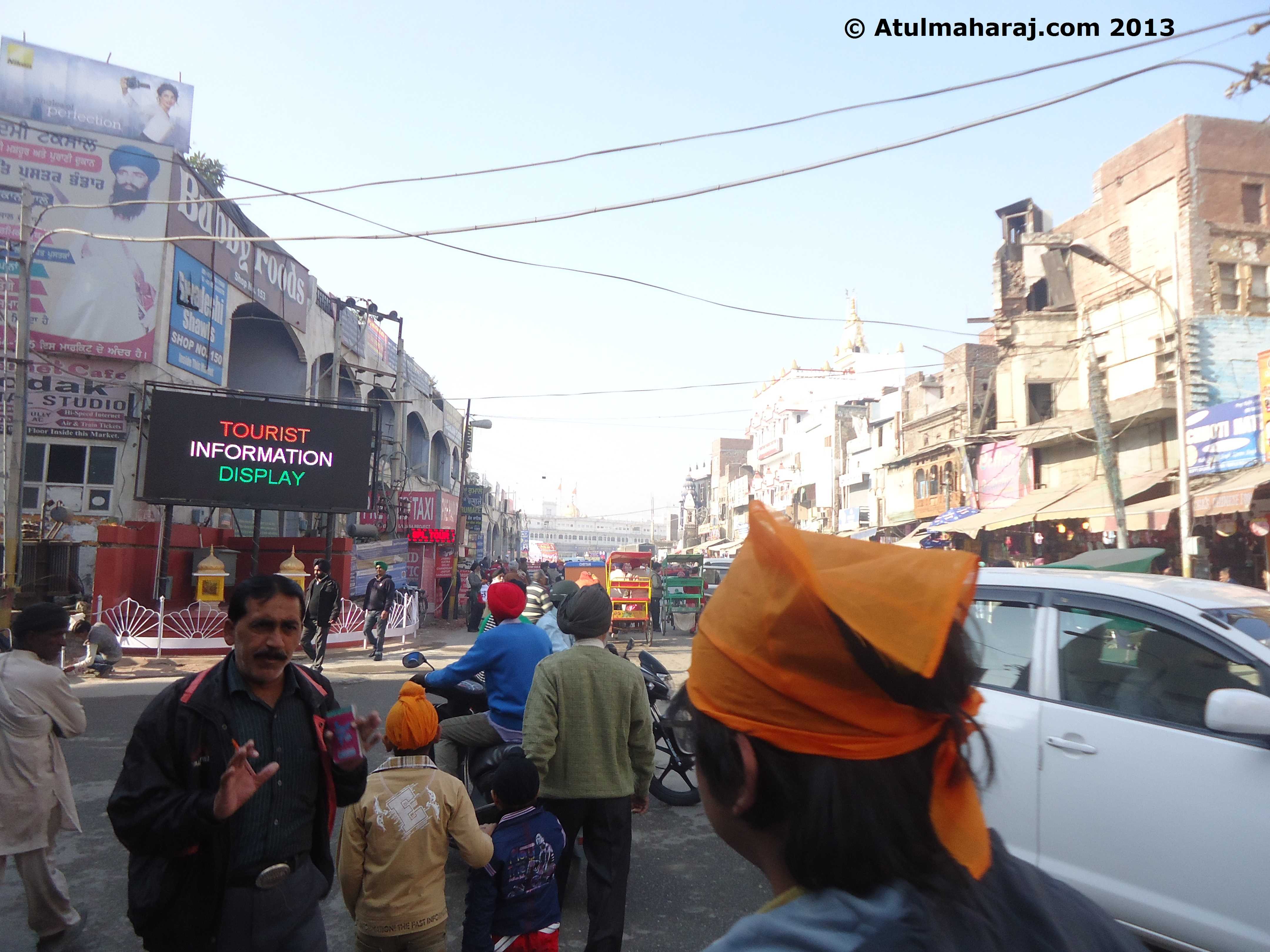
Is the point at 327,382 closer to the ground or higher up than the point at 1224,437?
higher up

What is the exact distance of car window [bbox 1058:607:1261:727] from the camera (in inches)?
132

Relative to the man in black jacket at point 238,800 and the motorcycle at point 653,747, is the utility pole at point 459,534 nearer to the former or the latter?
the motorcycle at point 653,747

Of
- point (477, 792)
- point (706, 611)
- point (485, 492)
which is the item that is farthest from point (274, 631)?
point (485, 492)

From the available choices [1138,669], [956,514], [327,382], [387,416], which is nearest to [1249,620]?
[1138,669]

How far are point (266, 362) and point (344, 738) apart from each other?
2722cm

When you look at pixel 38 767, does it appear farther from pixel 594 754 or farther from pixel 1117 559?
pixel 1117 559

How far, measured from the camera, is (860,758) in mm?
957

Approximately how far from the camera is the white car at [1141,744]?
3029mm

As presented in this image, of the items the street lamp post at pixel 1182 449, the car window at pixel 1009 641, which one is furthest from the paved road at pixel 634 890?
the street lamp post at pixel 1182 449

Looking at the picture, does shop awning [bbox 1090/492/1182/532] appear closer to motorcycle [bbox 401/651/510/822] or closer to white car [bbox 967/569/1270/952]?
white car [bbox 967/569/1270/952]

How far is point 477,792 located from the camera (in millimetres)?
5105

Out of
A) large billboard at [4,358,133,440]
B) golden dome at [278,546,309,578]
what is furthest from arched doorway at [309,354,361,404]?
golden dome at [278,546,309,578]

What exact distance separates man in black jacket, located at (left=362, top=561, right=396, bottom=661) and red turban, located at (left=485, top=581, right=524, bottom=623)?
11431 millimetres

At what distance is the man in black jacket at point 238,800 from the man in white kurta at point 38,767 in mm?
2048
